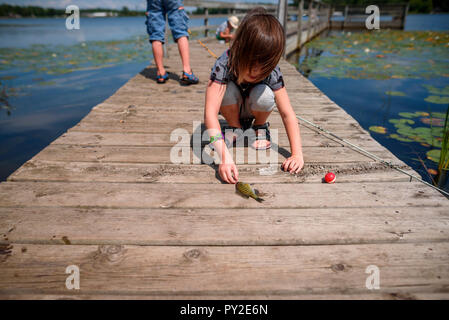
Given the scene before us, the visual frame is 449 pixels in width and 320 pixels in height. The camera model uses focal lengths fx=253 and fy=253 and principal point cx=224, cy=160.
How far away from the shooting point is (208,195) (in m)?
1.28

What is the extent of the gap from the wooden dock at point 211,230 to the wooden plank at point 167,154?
13 millimetres

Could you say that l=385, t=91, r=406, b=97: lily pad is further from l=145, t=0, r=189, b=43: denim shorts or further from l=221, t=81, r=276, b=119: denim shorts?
l=221, t=81, r=276, b=119: denim shorts

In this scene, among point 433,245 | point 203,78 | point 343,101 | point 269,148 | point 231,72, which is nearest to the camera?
point 433,245

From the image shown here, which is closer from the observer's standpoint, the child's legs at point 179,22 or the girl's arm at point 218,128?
the girl's arm at point 218,128

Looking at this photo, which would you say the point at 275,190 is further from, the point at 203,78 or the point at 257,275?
the point at 203,78

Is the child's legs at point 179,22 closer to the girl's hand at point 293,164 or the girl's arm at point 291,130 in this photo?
the girl's arm at point 291,130

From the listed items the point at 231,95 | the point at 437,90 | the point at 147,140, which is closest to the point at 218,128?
the point at 231,95

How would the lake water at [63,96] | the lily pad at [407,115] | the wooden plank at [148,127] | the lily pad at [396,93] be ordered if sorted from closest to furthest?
the wooden plank at [148,127]
the lake water at [63,96]
the lily pad at [407,115]
the lily pad at [396,93]

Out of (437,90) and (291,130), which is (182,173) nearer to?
(291,130)

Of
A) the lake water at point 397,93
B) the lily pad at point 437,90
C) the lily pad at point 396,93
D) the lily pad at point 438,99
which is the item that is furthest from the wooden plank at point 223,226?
the lily pad at point 437,90

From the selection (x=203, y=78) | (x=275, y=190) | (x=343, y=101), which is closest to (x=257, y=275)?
(x=275, y=190)

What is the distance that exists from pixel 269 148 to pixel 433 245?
1.02 metres

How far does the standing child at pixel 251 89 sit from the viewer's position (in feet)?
3.94

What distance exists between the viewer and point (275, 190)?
1321mm
